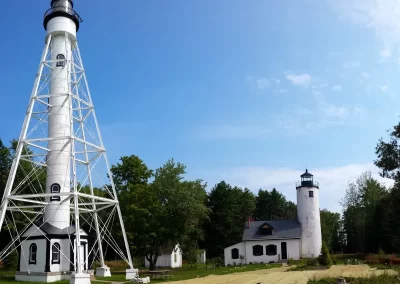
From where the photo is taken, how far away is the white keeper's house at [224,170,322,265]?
145 ft

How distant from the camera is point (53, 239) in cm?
2667

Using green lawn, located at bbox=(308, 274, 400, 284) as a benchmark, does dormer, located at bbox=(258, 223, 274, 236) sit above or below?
above

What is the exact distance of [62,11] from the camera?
2980 cm

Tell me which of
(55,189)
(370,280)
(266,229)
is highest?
(55,189)

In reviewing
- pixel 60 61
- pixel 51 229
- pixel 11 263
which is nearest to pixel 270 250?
pixel 51 229

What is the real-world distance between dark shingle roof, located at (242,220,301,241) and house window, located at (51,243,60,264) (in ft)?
74.4

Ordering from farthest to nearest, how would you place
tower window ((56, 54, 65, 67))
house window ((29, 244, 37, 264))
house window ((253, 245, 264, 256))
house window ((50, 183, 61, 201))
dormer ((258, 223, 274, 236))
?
dormer ((258, 223, 274, 236)), house window ((253, 245, 264, 256)), tower window ((56, 54, 65, 67)), house window ((50, 183, 61, 201)), house window ((29, 244, 37, 264))

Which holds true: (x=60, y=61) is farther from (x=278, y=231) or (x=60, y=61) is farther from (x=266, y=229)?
(x=278, y=231)

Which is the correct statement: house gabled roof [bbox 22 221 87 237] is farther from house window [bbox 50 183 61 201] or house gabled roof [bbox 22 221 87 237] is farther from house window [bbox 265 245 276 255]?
house window [bbox 265 245 276 255]

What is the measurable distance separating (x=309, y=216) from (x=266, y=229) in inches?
184

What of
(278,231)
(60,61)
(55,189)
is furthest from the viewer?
(278,231)

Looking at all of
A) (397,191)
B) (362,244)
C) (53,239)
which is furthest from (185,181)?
(362,244)

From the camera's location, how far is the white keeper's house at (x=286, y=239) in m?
44.2

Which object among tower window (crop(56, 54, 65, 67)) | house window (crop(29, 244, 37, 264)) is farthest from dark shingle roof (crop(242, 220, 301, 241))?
tower window (crop(56, 54, 65, 67))
